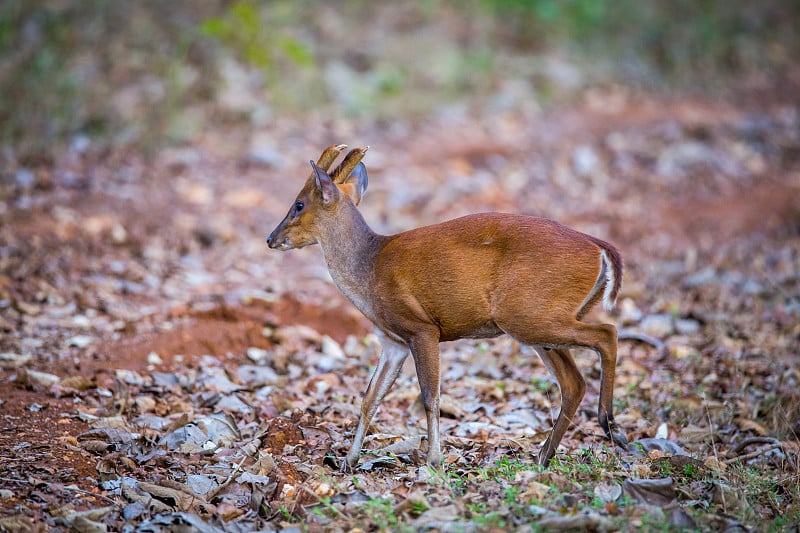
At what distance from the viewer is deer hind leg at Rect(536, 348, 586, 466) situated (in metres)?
5.41

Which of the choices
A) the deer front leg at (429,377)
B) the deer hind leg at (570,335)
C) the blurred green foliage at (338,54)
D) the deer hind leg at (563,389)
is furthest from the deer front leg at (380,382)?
the blurred green foliage at (338,54)

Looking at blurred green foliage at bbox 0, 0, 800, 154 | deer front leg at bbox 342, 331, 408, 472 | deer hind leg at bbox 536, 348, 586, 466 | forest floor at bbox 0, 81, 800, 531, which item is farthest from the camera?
blurred green foliage at bbox 0, 0, 800, 154

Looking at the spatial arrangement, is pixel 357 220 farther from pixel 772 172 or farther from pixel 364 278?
pixel 772 172

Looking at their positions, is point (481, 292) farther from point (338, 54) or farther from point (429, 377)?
point (338, 54)

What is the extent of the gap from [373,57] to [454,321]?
10703 millimetres

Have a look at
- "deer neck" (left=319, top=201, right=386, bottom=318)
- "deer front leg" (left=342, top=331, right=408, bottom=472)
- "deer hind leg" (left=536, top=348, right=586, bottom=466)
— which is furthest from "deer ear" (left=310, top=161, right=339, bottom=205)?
"deer hind leg" (left=536, top=348, right=586, bottom=466)

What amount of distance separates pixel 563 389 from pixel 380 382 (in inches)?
45.2

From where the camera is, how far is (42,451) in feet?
17.7

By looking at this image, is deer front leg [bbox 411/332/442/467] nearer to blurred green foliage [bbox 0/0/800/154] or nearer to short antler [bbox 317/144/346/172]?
short antler [bbox 317/144/346/172]

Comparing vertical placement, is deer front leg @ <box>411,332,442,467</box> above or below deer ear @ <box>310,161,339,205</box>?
below

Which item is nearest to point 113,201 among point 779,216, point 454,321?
point 454,321

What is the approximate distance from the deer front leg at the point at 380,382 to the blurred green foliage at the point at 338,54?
23.6ft

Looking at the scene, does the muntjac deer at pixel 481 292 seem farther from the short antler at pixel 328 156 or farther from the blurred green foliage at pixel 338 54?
the blurred green foliage at pixel 338 54

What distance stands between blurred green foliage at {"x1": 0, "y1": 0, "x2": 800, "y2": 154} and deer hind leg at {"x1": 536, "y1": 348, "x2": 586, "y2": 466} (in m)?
7.81
